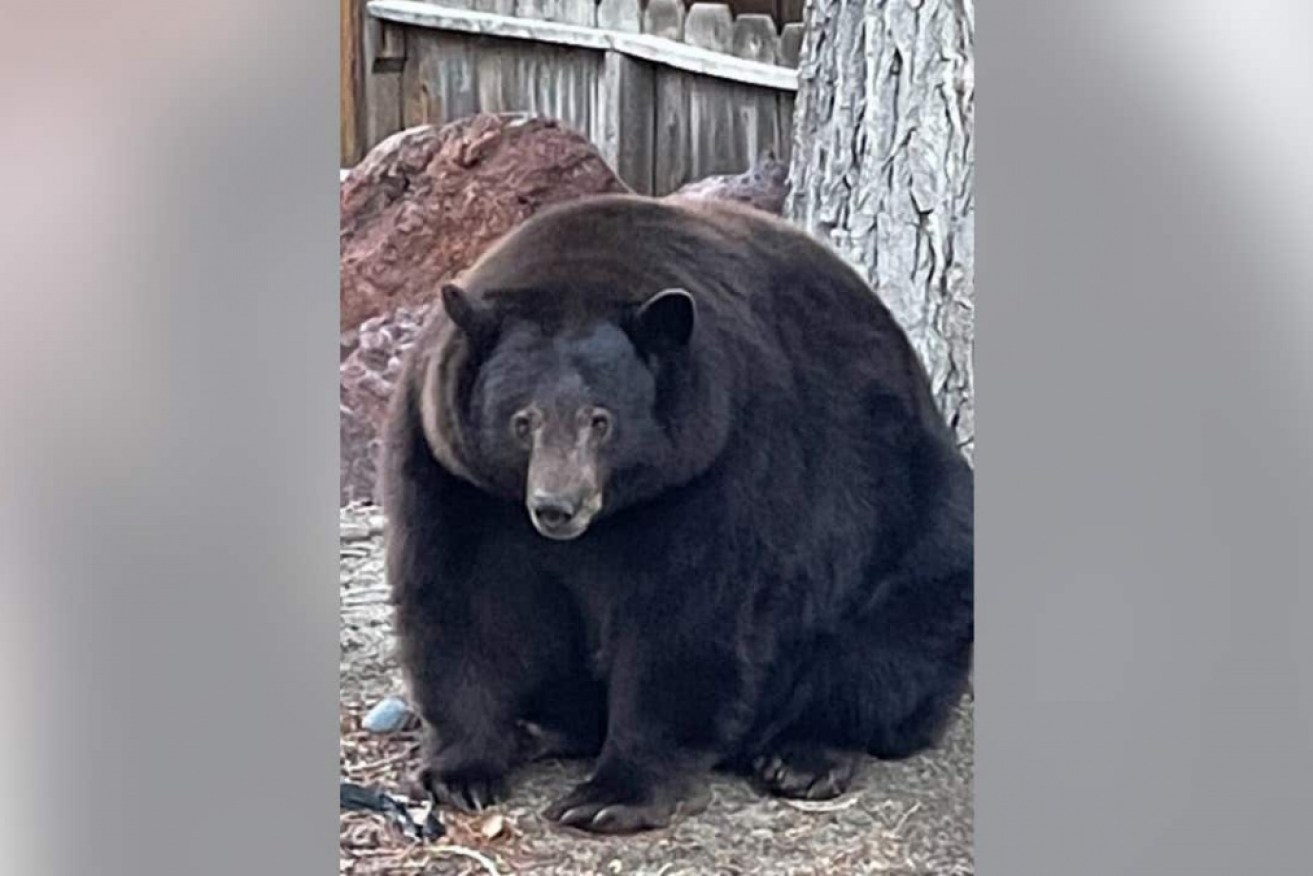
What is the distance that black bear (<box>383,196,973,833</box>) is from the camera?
121 inches

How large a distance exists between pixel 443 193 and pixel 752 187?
53cm

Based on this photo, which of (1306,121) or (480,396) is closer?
(480,396)

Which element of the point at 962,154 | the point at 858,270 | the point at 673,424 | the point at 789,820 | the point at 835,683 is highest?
the point at 962,154

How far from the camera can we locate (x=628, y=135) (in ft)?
10.6

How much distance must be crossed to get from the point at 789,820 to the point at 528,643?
53 cm

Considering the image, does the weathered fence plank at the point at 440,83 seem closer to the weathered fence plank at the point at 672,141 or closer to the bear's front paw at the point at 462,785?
the weathered fence plank at the point at 672,141

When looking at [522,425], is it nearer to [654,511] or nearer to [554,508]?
[554,508]

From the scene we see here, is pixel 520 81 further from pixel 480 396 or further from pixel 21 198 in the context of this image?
pixel 21 198

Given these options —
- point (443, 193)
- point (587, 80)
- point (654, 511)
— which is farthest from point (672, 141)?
point (654, 511)

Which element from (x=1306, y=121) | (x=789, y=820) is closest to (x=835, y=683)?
(x=789, y=820)

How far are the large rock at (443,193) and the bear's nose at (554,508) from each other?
0.40m

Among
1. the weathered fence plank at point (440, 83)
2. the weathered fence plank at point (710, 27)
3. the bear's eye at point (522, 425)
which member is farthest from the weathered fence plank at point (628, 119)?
the bear's eye at point (522, 425)

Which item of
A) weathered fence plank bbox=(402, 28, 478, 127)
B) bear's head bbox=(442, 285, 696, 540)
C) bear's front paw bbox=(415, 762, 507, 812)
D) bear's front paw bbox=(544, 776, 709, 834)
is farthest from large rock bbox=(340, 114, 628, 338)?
bear's front paw bbox=(544, 776, 709, 834)

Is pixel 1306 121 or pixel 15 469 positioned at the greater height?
pixel 1306 121
